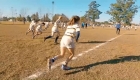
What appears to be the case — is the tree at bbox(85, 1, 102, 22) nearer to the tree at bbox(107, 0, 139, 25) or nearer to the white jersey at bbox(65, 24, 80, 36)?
the tree at bbox(107, 0, 139, 25)

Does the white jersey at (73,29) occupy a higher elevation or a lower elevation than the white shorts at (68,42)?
higher

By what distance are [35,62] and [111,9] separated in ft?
286

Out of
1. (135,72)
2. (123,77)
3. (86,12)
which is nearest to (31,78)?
(123,77)

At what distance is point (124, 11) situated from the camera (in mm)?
86438

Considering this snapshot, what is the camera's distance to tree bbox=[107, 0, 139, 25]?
85.5m

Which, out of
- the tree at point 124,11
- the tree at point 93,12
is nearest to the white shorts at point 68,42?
the tree at point 124,11

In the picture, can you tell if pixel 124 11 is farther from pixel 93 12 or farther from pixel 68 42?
pixel 68 42

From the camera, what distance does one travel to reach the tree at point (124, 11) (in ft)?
281

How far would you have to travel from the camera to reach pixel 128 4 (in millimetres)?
85500

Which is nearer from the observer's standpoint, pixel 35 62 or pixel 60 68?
pixel 60 68

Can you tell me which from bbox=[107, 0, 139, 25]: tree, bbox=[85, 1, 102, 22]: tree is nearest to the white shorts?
bbox=[107, 0, 139, 25]: tree

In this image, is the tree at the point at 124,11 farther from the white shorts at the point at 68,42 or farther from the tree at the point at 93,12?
the white shorts at the point at 68,42

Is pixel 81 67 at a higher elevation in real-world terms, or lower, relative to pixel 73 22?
lower

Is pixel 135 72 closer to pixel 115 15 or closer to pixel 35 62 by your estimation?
pixel 35 62
